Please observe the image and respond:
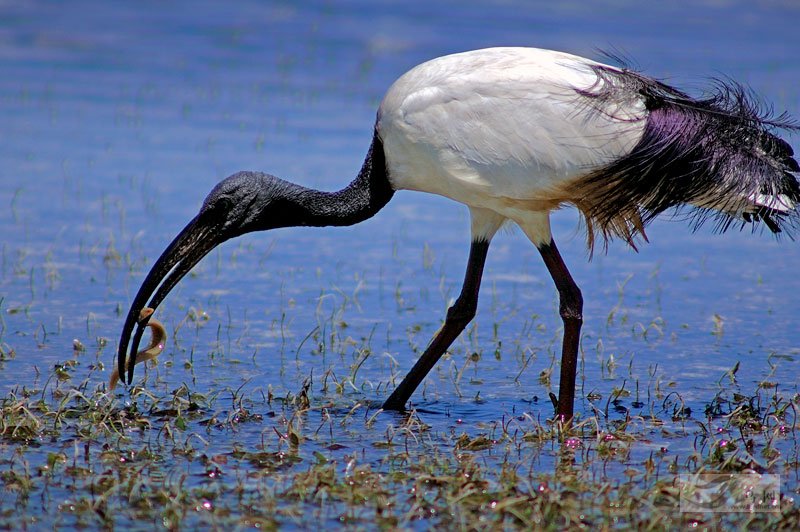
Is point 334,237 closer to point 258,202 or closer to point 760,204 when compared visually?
point 258,202

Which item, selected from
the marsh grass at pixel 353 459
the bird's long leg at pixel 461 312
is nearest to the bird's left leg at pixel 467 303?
the bird's long leg at pixel 461 312

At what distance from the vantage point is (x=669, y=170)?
6219mm

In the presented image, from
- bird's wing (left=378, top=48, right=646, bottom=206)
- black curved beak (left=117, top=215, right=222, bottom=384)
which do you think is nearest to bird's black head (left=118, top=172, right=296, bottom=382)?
black curved beak (left=117, top=215, right=222, bottom=384)

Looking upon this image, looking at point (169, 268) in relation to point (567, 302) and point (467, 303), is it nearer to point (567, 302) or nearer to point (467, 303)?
point (467, 303)

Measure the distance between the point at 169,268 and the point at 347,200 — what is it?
1.05 m

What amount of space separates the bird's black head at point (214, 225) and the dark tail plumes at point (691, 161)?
5.35 feet

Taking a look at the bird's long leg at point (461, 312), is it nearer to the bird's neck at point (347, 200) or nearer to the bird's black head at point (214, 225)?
the bird's neck at point (347, 200)

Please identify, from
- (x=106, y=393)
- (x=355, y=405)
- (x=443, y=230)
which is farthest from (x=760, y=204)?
(x=443, y=230)

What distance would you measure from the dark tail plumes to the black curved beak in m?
1.93

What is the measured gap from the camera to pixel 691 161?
622 cm

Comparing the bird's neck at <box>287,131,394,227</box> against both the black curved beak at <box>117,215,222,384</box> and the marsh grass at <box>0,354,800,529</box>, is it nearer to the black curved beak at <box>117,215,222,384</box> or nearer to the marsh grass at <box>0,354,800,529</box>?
the black curved beak at <box>117,215,222,384</box>

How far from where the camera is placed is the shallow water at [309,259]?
7.30 m

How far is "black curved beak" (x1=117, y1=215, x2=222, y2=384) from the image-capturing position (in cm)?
645

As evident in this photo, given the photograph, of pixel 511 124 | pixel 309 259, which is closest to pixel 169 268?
pixel 511 124
